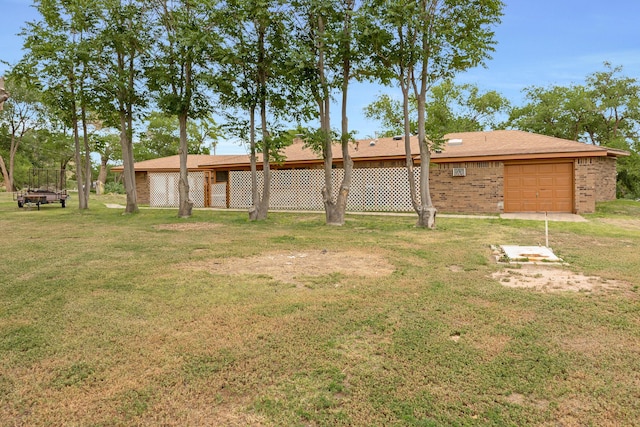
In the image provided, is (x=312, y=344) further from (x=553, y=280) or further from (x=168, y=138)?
(x=168, y=138)

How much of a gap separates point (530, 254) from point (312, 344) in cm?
456

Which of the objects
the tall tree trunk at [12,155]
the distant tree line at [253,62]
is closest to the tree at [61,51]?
the distant tree line at [253,62]

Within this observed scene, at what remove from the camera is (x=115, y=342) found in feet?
10.00

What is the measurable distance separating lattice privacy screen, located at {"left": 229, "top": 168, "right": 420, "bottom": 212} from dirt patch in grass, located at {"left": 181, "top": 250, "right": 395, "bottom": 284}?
34.2 ft

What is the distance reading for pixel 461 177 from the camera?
15.5m

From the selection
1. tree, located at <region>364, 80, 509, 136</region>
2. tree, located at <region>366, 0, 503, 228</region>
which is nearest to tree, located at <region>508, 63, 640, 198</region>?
tree, located at <region>364, 80, 509, 136</region>

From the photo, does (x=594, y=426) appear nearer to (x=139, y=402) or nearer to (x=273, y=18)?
(x=139, y=402)

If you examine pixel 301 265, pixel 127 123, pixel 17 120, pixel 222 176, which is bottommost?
pixel 301 265

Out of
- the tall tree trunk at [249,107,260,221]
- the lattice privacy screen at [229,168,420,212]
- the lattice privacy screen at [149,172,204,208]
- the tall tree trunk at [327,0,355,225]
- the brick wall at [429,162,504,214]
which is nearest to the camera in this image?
the tall tree trunk at [327,0,355,225]

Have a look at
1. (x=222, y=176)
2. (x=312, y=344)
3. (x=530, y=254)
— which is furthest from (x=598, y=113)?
(x=312, y=344)

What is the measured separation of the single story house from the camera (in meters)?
14.3

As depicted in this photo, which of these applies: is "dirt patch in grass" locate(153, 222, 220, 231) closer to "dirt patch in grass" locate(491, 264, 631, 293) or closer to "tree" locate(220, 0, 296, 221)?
"tree" locate(220, 0, 296, 221)

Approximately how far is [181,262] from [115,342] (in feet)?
10.1

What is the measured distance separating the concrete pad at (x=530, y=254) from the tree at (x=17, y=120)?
40546mm
